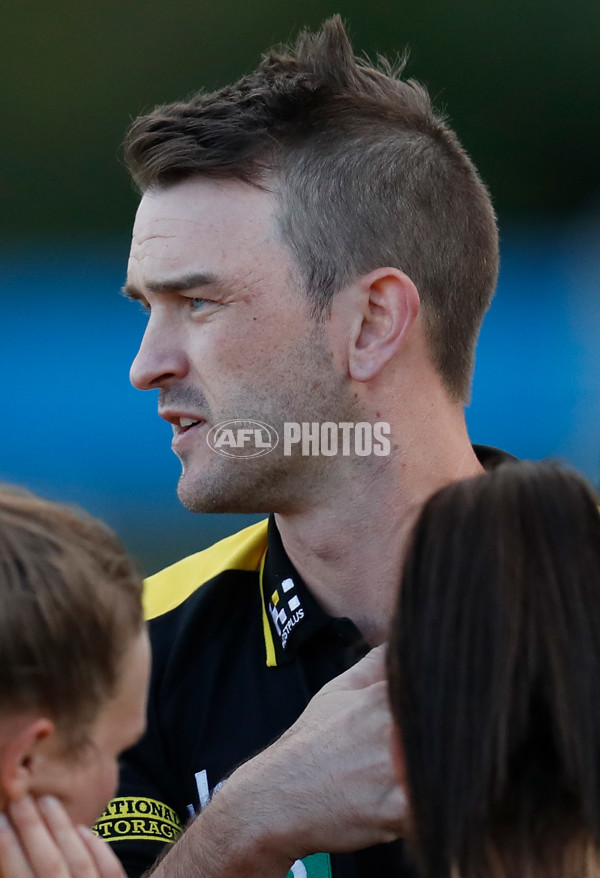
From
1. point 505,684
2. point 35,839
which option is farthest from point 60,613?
point 505,684

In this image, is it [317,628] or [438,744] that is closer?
[438,744]

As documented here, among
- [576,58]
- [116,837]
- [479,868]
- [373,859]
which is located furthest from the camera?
[576,58]

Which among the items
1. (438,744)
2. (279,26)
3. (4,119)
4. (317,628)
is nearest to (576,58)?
(279,26)

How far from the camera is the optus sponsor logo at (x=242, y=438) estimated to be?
1.64 metres

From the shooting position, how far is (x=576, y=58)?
583 cm

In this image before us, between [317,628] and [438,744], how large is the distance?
698mm

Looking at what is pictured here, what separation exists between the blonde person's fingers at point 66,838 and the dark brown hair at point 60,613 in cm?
6

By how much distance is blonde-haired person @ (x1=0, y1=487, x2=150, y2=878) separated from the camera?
2.98 feet

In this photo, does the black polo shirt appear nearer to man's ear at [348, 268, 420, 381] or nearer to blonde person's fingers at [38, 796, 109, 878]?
man's ear at [348, 268, 420, 381]

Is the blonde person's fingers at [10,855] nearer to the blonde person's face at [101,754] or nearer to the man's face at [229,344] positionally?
the blonde person's face at [101,754]

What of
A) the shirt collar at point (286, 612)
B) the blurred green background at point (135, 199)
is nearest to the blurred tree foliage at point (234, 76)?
the blurred green background at point (135, 199)

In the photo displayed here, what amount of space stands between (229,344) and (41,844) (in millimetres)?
904

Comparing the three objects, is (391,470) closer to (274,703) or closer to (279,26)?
(274,703)

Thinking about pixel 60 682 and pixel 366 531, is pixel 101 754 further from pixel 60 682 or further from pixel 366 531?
pixel 366 531
